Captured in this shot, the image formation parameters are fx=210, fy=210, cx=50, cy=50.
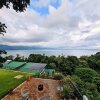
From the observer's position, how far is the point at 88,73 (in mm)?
37500

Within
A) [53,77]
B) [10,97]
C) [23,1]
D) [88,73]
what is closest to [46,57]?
[88,73]

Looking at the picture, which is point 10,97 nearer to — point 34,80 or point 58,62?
point 34,80

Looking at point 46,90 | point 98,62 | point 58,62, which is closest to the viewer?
point 46,90

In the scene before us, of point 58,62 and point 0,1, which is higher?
point 0,1

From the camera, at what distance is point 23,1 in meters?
6.32

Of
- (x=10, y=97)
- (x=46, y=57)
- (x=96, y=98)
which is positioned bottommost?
(x=96, y=98)

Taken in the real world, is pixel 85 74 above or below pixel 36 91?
above

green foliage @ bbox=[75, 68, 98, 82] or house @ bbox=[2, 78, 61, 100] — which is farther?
green foliage @ bbox=[75, 68, 98, 82]

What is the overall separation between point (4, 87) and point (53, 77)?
27.4ft

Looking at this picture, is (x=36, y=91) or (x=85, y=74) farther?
(x=85, y=74)

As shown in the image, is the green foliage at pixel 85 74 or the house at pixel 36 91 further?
the green foliage at pixel 85 74

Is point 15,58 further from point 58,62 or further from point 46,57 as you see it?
point 58,62

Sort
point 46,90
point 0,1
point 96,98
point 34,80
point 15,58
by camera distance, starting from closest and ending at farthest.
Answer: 1. point 0,1
2. point 46,90
3. point 34,80
4. point 96,98
5. point 15,58

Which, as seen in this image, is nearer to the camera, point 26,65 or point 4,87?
point 4,87
